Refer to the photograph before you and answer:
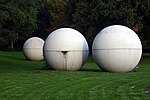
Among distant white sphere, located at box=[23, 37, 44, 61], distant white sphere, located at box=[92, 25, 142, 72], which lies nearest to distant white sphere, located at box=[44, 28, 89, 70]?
distant white sphere, located at box=[92, 25, 142, 72]

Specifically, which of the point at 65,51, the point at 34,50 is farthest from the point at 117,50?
the point at 34,50

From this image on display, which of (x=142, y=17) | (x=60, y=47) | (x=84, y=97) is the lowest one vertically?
(x=84, y=97)

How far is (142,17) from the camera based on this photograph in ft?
129

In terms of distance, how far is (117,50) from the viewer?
736 inches

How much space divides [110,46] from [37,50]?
18.9m

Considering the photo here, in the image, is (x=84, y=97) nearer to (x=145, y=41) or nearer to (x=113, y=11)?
(x=113, y=11)

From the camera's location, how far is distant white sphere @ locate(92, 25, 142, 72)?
1872 centimetres

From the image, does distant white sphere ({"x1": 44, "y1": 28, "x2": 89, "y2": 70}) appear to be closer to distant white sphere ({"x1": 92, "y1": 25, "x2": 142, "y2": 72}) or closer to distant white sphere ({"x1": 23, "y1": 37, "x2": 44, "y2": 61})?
distant white sphere ({"x1": 92, "y1": 25, "x2": 142, "y2": 72})

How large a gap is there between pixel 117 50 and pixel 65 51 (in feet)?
10.4

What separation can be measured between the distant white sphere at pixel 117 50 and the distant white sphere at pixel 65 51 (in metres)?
1.55

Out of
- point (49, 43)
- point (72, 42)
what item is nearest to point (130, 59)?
point (72, 42)

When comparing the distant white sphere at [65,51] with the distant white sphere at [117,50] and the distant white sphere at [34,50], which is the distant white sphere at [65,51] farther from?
the distant white sphere at [34,50]

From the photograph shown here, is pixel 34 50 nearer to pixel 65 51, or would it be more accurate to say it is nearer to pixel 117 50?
pixel 65 51

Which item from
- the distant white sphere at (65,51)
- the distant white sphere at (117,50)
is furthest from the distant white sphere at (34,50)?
the distant white sphere at (117,50)
